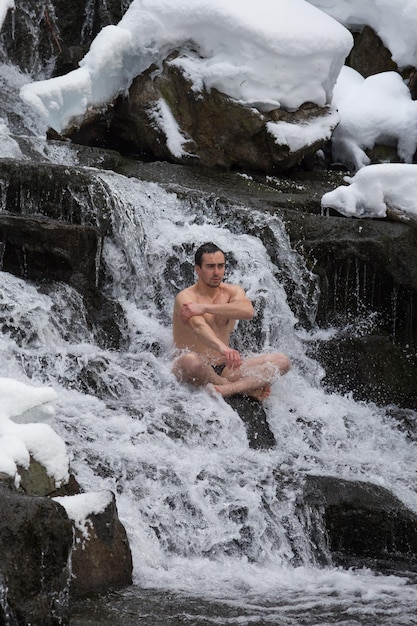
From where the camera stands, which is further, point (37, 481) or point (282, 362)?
point (282, 362)

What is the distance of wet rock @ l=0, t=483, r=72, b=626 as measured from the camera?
4105 millimetres

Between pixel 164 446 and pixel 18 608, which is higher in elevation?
pixel 164 446

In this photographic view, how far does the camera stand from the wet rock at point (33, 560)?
411cm

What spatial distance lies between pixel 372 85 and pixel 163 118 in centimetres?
287

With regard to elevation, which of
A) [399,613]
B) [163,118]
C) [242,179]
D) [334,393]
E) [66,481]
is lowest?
[399,613]

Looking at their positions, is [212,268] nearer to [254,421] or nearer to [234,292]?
[234,292]

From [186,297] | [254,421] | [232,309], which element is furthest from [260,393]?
[186,297]

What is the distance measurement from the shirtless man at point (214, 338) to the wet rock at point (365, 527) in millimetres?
1364

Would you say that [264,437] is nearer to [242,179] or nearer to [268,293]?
[268,293]

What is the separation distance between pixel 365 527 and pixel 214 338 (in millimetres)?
1816

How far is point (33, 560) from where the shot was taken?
421cm

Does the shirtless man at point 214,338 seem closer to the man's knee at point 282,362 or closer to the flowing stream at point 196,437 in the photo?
the man's knee at point 282,362

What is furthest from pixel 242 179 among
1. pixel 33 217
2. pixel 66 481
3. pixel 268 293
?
pixel 66 481

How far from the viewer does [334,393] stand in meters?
8.31
